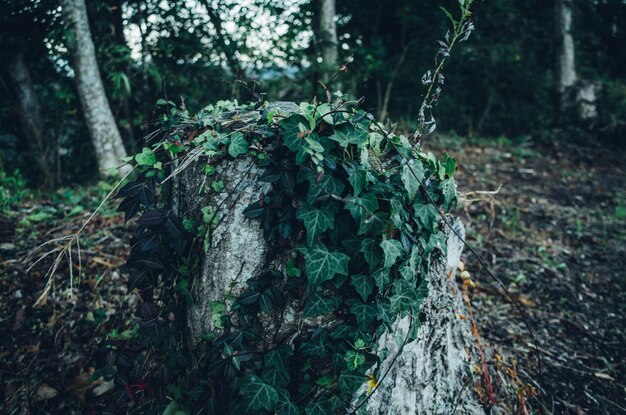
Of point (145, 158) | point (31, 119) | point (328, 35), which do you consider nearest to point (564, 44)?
point (328, 35)

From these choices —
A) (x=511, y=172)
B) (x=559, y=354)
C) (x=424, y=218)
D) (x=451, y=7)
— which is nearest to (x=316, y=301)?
(x=424, y=218)

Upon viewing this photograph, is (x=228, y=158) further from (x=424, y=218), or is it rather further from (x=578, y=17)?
Answer: (x=578, y=17)

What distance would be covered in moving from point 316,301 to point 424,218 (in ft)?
1.81

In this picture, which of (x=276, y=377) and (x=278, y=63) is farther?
(x=278, y=63)

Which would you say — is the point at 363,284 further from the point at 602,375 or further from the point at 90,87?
the point at 90,87

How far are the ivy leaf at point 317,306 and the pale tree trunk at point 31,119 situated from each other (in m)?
4.88

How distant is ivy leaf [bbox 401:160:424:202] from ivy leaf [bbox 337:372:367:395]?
729mm

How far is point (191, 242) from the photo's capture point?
1603 millimetres

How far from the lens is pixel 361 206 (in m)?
1.32

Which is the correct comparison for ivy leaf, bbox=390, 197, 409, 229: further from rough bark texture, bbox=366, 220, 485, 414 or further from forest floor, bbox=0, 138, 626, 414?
forest floor, bbox=0, 138, 626, 414

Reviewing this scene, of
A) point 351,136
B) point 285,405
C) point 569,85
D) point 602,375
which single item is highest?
point 351,136

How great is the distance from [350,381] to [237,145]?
3.40 ft

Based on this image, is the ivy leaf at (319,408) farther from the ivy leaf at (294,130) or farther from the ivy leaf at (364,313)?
the ivy leaf at (294,130)

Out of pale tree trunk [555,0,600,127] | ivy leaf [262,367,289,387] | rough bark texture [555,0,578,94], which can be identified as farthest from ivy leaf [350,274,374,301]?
rough bark texture [555,0,578,94]
